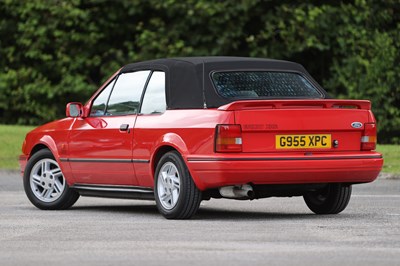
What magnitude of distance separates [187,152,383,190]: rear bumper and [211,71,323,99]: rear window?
3.22ft

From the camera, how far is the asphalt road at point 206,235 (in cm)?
906

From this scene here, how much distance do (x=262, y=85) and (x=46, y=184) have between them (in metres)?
2.77

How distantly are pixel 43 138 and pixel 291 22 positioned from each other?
59.1 ft

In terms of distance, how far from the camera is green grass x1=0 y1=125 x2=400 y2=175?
21.2 m

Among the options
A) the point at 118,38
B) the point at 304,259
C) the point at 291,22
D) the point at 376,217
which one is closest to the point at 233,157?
the point at 376,217

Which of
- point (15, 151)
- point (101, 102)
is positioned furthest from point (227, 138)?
point (15, 151)

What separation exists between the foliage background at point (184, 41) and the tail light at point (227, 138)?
61.7 feet

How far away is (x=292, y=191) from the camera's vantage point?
491 inches

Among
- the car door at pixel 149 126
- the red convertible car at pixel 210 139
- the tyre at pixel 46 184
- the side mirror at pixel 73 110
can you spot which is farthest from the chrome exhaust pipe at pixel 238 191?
the tyre at pixel 46 184

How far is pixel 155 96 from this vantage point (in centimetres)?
1279

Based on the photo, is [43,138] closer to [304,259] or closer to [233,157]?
[233,157]

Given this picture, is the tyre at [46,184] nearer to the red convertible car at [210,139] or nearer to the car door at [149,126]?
the red convertible car at [210,139]

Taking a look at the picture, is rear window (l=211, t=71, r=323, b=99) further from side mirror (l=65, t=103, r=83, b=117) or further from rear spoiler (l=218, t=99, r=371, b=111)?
side mirror (l=65, t=103, r=83, b=117)

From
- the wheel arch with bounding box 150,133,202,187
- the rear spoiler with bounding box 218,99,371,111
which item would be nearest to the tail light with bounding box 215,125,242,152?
the rear spoiler with bounding box 218,99,371,111
